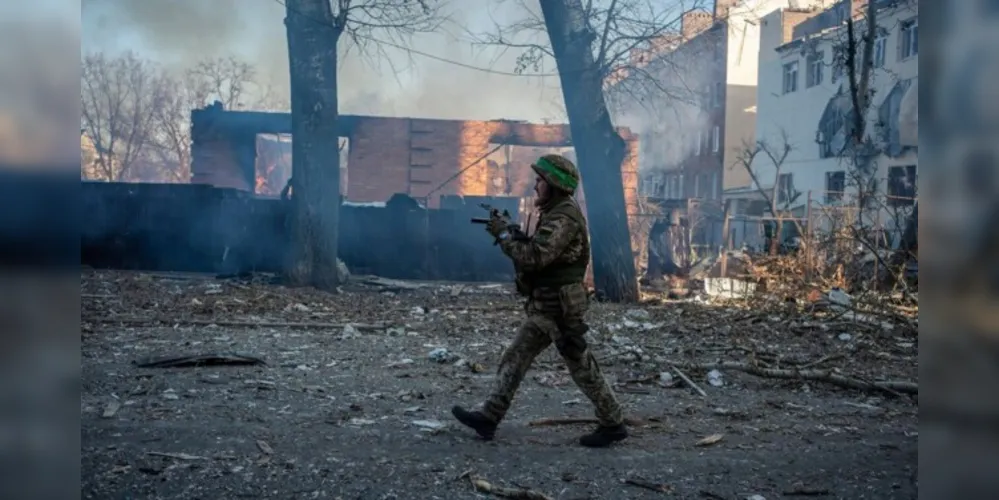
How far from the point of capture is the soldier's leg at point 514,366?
447cm

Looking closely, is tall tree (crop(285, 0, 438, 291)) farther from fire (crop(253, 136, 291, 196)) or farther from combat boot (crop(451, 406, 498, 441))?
fire (crop(253, 136, 291, 196))

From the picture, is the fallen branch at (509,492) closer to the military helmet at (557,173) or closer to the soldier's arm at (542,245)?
the soldier's arm at (542,245)

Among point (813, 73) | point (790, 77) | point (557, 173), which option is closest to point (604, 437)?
point (557, 173)

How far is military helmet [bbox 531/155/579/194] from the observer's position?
445 cm

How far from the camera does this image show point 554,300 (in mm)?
4387

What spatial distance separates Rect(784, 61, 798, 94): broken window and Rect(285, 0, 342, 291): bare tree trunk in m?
24.6

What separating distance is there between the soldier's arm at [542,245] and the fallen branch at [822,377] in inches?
121

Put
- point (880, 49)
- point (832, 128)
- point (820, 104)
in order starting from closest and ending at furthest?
point (880, 49)
point (832, 128)
point (820, 104)

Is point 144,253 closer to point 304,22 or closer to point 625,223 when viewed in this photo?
point 304,22

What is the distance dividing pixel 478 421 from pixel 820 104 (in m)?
29.2

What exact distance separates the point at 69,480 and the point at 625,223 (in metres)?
11.2

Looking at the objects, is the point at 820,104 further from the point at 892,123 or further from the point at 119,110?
the point at 119,110

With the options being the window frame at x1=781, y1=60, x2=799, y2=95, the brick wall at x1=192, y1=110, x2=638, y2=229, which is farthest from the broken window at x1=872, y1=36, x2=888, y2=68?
the brick wall at x1=192, y1=110, x2=638, y2=229

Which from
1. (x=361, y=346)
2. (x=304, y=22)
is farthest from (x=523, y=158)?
(x=361, y=346)
